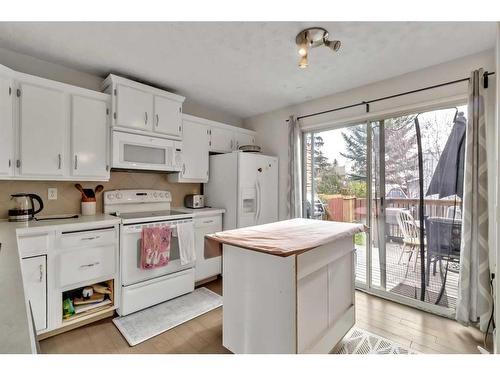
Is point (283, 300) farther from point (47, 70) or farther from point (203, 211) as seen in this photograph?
point (47, 70)

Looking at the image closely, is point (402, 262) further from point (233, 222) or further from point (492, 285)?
point (233, 222)

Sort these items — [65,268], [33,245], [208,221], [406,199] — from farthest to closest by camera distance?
[208,221]
[406,199]
[65,268]
[33,245]

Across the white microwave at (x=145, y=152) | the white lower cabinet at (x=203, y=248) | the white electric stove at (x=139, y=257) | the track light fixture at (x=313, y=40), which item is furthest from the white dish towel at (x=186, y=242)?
the track light fixture at (x=313, y=40)

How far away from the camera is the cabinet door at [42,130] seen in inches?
79.5

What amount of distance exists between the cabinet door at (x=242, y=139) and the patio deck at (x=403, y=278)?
2218 millimetres

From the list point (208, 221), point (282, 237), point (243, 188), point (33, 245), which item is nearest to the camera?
point (282, 237)

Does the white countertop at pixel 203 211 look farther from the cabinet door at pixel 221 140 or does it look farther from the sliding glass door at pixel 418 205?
the sliding glass door at pixel 418 205

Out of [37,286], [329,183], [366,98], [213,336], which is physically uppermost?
[366,98]

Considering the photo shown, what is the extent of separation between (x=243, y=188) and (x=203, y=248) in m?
0.93

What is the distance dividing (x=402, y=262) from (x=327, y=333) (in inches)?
63.4

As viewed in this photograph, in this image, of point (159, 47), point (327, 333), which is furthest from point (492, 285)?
point (159, 47)

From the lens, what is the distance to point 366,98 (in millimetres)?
2803

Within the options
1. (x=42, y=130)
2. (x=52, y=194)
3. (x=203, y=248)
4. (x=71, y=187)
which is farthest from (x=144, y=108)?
(x=203, y=248)
